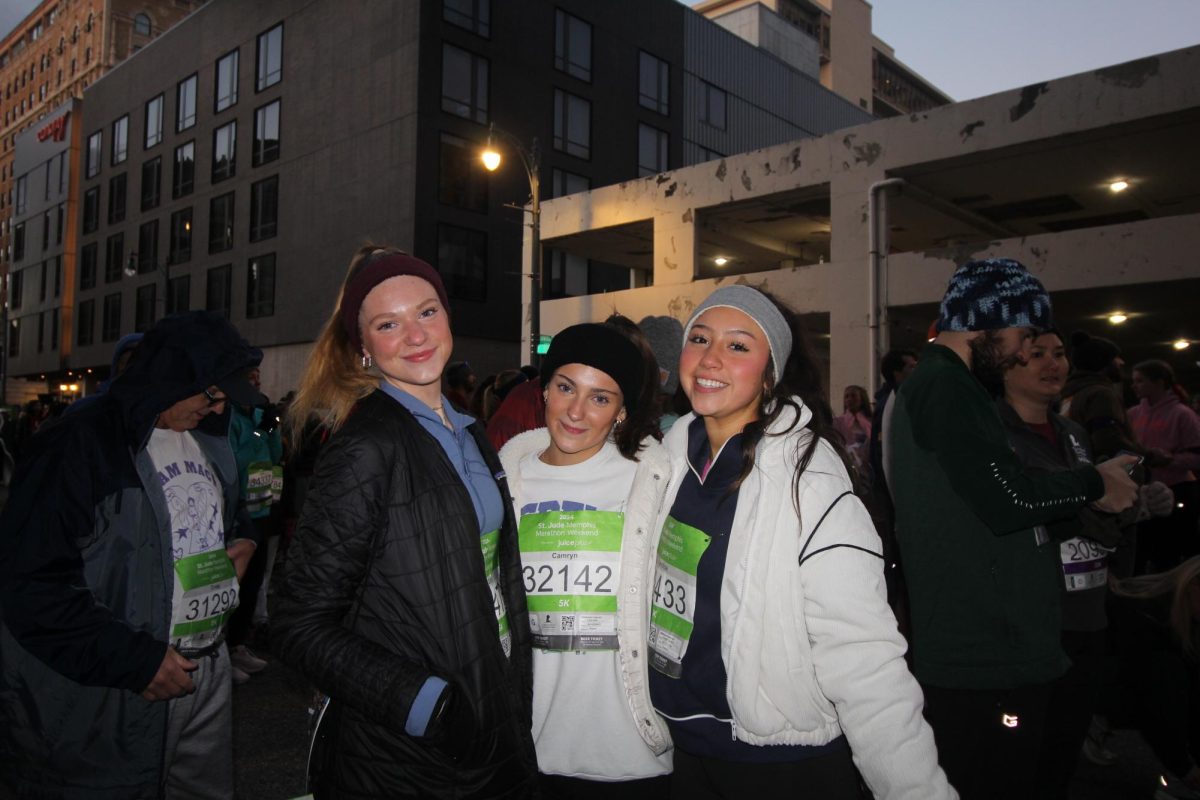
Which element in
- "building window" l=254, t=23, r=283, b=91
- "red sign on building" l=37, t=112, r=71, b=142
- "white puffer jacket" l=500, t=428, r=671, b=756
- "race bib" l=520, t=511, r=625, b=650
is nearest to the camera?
"white puffer jacket" l=500, t=428, r=671, b=756

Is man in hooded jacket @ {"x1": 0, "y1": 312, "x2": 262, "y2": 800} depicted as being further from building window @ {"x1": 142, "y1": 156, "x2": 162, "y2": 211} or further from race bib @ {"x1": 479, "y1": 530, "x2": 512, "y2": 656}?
building window @ {"x1": 142, "y1": 156, "x2": 162, "y2": 211}

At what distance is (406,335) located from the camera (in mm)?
2166

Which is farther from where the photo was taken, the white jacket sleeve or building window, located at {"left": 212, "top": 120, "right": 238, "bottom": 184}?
building window, located at {"left": 212, "top": 120, "right": 238, "bottom": 184}

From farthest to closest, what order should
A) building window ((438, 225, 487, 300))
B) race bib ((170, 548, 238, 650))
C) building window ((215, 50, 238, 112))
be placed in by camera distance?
building window ((215, 50, 238, 112)), building window ((438, 225, 487, 300)), race bib ((170, 548, 238, 650))

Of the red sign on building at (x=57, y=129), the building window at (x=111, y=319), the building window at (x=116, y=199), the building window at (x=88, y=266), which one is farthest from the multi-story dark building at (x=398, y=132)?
the red sign on building at (x=57, y=129)

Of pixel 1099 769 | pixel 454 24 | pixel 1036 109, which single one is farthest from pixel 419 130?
pixel 1099 769

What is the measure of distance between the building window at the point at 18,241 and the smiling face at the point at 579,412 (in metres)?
64.4

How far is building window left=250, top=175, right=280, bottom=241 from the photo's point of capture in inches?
1233

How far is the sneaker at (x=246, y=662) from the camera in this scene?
607 cm

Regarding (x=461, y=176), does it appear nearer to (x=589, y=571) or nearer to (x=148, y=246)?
(x=148, y=246)

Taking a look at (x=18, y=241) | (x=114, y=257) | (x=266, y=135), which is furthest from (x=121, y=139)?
(x=18, y=241)

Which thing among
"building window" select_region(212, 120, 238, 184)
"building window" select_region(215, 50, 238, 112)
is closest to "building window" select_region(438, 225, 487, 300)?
"building window" select_region(212, 120, 238, 184)

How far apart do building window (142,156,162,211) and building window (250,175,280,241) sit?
9.07m

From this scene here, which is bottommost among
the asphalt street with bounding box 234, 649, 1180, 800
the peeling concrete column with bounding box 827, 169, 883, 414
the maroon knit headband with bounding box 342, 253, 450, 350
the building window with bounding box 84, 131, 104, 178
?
the asphalt street with bounding box 234, 649, 1180, 800
